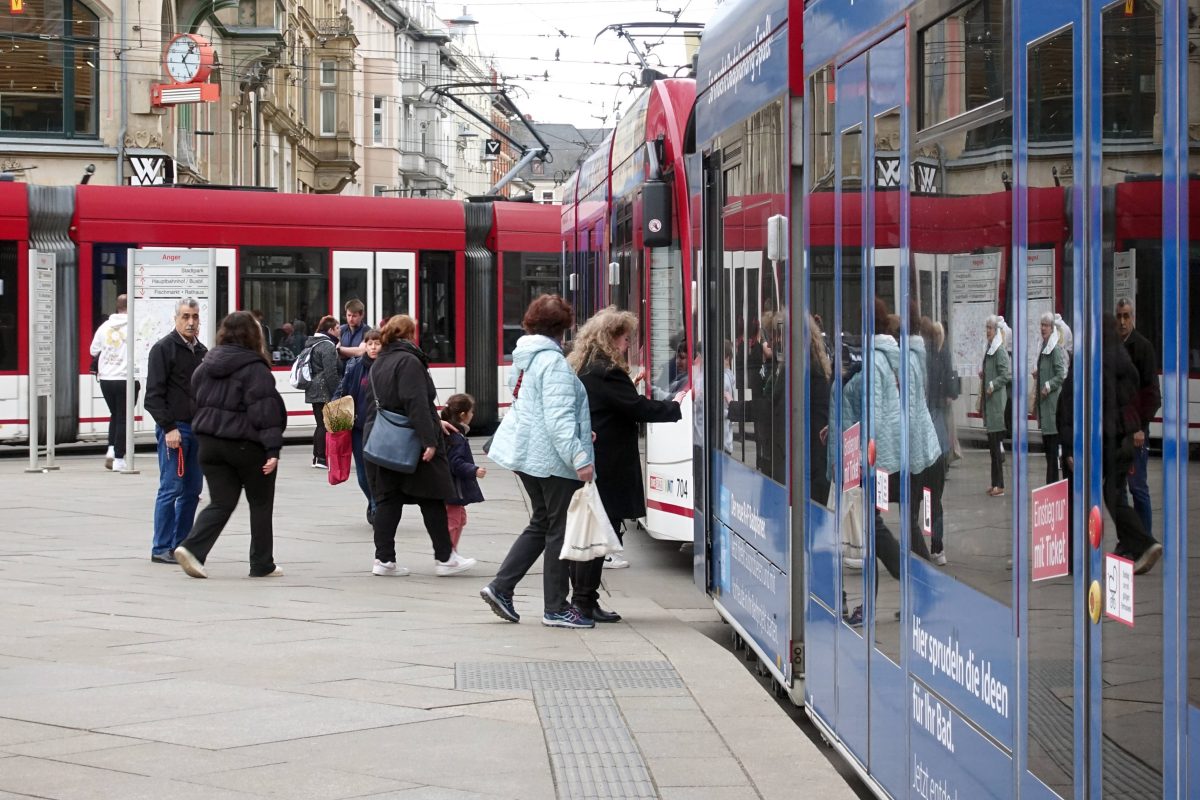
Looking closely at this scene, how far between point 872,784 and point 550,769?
1211 millimetres

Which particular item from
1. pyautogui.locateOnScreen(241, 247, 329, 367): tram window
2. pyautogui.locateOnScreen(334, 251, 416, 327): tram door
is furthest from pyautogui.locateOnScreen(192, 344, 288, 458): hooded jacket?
pyautogui.locateOnScreen(334, 251, 416, 327): tram door

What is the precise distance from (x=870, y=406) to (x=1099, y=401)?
73.6 inches

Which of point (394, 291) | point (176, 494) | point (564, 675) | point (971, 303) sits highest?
point (394, 291)

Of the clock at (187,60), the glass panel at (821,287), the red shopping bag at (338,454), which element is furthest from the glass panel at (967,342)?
the clock at (187,60)

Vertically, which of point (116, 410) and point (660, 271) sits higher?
point (660, 271)

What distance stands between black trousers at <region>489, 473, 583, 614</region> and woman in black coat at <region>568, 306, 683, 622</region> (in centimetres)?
13

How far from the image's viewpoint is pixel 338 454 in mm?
13711

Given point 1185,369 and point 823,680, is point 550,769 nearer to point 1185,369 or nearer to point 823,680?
point 823,680

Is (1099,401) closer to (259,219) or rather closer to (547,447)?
(547,447)

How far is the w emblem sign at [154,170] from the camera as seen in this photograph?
2628 cm

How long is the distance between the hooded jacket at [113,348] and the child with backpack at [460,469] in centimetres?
793

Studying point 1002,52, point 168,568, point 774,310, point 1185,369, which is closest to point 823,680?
point 774,310

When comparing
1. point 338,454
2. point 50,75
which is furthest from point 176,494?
point 50,75

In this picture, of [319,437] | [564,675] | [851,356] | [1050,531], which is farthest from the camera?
[319,437]
